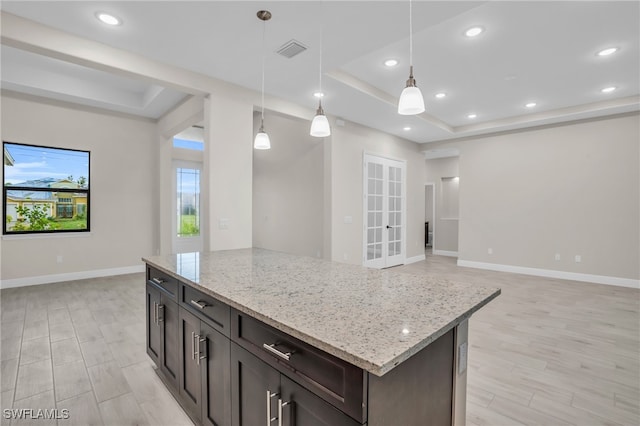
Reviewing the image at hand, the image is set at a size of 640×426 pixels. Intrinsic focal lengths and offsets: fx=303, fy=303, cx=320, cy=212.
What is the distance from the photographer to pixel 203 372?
1625mm

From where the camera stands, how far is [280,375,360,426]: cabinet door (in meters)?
0.92

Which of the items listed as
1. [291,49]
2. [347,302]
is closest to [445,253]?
[291,49]

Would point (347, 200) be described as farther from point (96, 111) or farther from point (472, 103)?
point (96, 111)

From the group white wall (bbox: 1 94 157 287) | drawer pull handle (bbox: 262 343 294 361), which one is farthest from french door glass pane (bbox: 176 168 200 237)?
drawer pull handle (bbox: 262 343 294 361)

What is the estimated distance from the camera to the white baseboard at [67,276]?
15.3 ft

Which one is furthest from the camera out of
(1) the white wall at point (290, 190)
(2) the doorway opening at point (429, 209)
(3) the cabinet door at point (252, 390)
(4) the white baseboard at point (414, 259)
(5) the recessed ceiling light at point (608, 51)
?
(2) the doorway opening at point (429, 209)

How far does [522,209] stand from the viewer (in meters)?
6.14

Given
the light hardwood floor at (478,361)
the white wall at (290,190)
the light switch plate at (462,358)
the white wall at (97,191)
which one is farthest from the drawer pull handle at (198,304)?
the white wall at (97,191)

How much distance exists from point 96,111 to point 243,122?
3.24 metres

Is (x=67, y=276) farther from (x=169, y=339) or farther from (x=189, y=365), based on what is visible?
(x=189, y=365)

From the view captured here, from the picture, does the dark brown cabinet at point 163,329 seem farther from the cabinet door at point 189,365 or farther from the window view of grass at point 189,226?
the window view of grass at point 189,226

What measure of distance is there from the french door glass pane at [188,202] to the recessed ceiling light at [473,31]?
20.1 ft

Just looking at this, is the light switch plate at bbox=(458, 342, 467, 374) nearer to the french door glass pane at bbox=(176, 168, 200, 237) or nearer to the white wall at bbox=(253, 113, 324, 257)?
the white wall at bbox=(253, 113, 324, 257)

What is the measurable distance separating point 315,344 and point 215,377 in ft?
2.94
